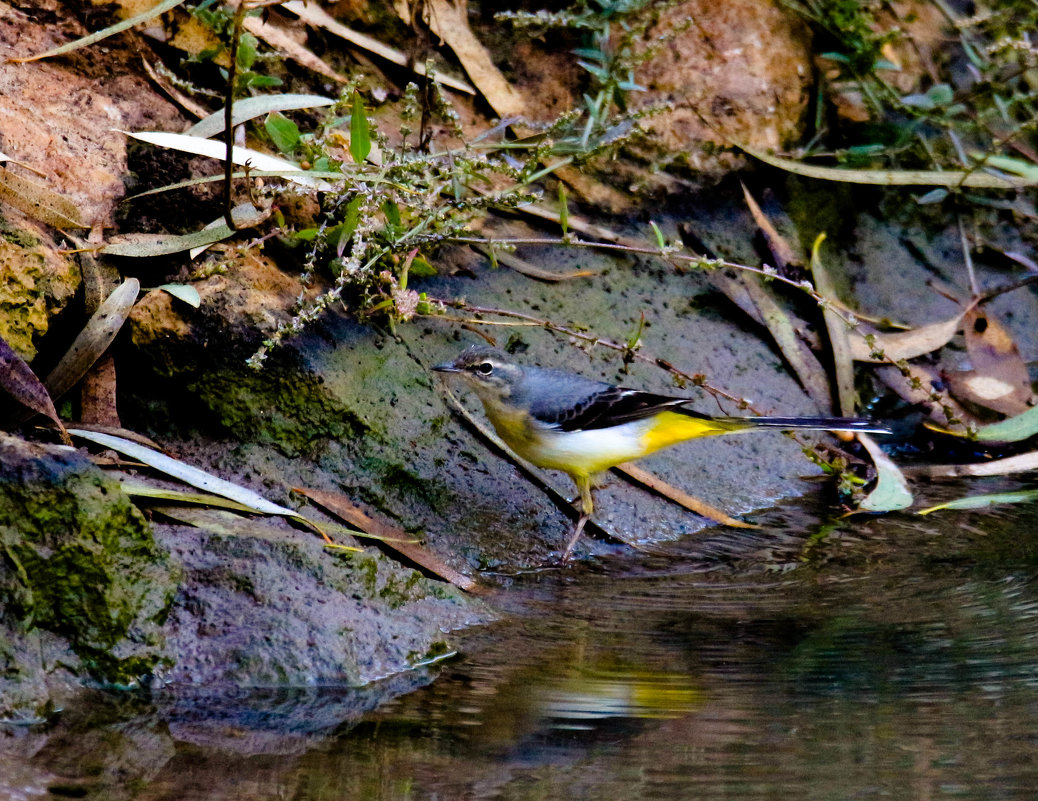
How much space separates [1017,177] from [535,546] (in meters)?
4.74

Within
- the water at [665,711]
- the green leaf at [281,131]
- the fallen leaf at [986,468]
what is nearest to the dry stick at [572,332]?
the green leaf at [281,131]

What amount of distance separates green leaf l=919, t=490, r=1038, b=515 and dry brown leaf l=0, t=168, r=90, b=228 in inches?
173

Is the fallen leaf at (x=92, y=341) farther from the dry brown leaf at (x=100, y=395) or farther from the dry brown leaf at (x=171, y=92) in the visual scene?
the dry brown leaf at (x=171, y=92)

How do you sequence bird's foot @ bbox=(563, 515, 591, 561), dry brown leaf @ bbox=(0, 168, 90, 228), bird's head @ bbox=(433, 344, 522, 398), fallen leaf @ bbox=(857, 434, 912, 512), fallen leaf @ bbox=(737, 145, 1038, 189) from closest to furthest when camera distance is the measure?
dry brown leaf @ bbox=(0, 168, 90, 228), bird's foot @ bbox=(563, 515, 591, 561), bird's head @ bbox=(433, 344, 522, 398), fallen leaf @ bbox=(857, 434, 912, 512), fallen leaf @ bbox=(737, 145, 1038, 189)

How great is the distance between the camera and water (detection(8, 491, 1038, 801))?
3199 millimetres

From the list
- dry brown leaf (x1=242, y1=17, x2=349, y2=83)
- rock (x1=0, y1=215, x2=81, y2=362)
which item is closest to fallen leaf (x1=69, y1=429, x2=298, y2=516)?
rock (x1=0, y1=215, x2=81, y2=362)

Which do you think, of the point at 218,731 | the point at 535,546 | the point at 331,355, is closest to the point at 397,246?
the point at 331,355

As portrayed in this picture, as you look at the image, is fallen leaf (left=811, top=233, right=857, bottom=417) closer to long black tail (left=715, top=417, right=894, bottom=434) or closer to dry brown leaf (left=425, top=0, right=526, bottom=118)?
long black tail (left=715, top=417, right=894, bottom=434)

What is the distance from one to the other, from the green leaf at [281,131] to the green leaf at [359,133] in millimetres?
341

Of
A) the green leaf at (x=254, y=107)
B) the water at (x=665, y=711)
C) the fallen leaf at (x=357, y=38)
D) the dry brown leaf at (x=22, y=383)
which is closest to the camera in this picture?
the water at (x=665, y=711)

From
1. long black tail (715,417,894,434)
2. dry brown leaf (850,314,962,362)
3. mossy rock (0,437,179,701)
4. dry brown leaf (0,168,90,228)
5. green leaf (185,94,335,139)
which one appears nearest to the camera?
mossy rock (0,437,179,701)

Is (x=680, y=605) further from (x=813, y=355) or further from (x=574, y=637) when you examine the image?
(x=813, y=355)

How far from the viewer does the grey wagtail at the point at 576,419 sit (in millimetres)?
5906

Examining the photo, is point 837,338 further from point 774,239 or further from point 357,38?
point 357,38
